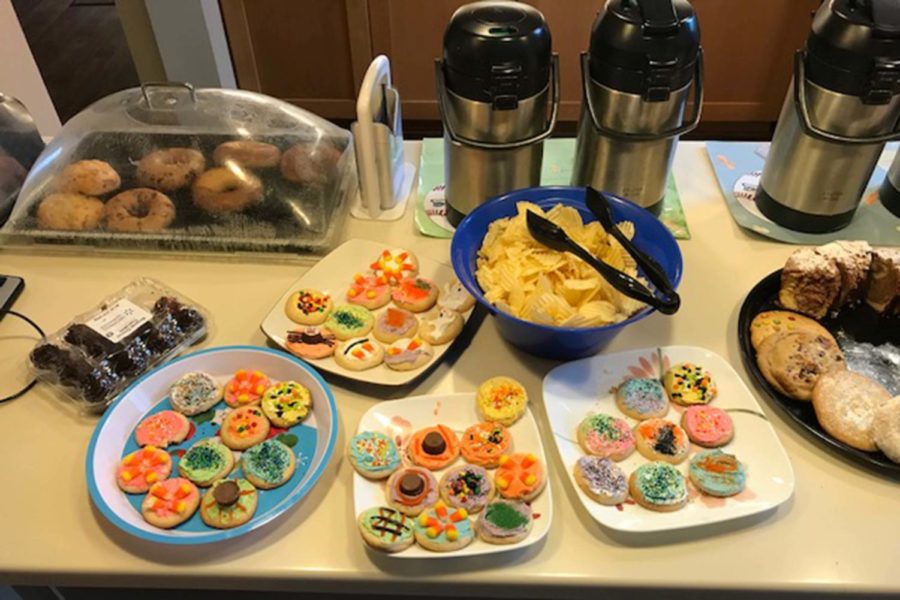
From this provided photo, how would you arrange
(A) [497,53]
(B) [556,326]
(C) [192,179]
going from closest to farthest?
1. (B) [556,326]
2. (A) [497,53]
3. (C) [192,179]

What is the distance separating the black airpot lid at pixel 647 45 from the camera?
0.90m

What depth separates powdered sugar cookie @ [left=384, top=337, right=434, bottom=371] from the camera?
2.78 ft

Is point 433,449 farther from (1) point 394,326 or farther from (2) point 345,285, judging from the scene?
(2) point 345,285

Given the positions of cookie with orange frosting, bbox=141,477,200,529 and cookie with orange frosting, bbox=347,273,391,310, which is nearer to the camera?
cookie with orange frosting, bbox=141,477,200,529

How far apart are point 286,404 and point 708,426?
0.47 meters

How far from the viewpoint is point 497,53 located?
888 mm

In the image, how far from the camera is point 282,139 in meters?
1.13

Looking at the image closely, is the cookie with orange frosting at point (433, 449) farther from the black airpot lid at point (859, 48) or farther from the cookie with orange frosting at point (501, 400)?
the black airpot lid at point (859, 48)

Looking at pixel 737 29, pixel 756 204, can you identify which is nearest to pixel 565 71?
pixel 737 29

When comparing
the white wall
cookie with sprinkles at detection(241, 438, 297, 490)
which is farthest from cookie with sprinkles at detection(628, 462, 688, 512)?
the white wall

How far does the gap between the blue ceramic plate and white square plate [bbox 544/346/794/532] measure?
0.26 meters

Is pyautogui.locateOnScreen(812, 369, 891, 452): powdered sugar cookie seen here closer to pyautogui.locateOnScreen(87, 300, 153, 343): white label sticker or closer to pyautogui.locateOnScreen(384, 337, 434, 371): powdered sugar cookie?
pyautogui.locateOnScreen(384, 337, 434, 371): powdered sugar cookie

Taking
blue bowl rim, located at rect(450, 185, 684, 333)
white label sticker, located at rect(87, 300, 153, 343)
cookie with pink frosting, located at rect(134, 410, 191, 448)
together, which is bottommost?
cookie with pink frosting, located at rect(134, 410, 191, 448)

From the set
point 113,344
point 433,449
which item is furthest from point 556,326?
point 113,344
